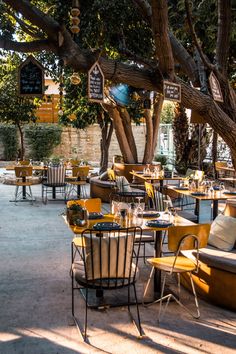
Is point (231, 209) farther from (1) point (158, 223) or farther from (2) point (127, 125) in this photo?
(2) point (127, 125)

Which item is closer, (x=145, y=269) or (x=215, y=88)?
(x=145, y=269)

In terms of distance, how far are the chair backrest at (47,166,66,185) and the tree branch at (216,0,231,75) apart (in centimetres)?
477

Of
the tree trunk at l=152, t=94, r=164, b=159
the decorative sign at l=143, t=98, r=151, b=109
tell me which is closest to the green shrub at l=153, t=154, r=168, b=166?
the tree trunk at l=152, t=94, r=164, b=159

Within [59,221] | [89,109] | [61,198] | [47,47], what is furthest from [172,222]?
[89,109]

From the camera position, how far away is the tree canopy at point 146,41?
4613 mm

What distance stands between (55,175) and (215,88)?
16.4ft

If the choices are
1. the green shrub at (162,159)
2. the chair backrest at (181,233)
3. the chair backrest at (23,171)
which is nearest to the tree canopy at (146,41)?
the chair backrest at (181,233)

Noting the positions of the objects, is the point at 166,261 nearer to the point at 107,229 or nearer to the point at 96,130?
the point at 107,229

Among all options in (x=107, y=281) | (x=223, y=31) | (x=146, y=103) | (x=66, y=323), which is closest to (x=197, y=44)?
(x=223, y=31)

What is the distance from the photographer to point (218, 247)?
4.49m

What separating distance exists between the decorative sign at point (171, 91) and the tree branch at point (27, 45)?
136cm

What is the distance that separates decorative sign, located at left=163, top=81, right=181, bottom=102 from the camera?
499 centimetres

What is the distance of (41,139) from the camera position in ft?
60.5

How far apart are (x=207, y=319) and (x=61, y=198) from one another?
7013 millimetres
